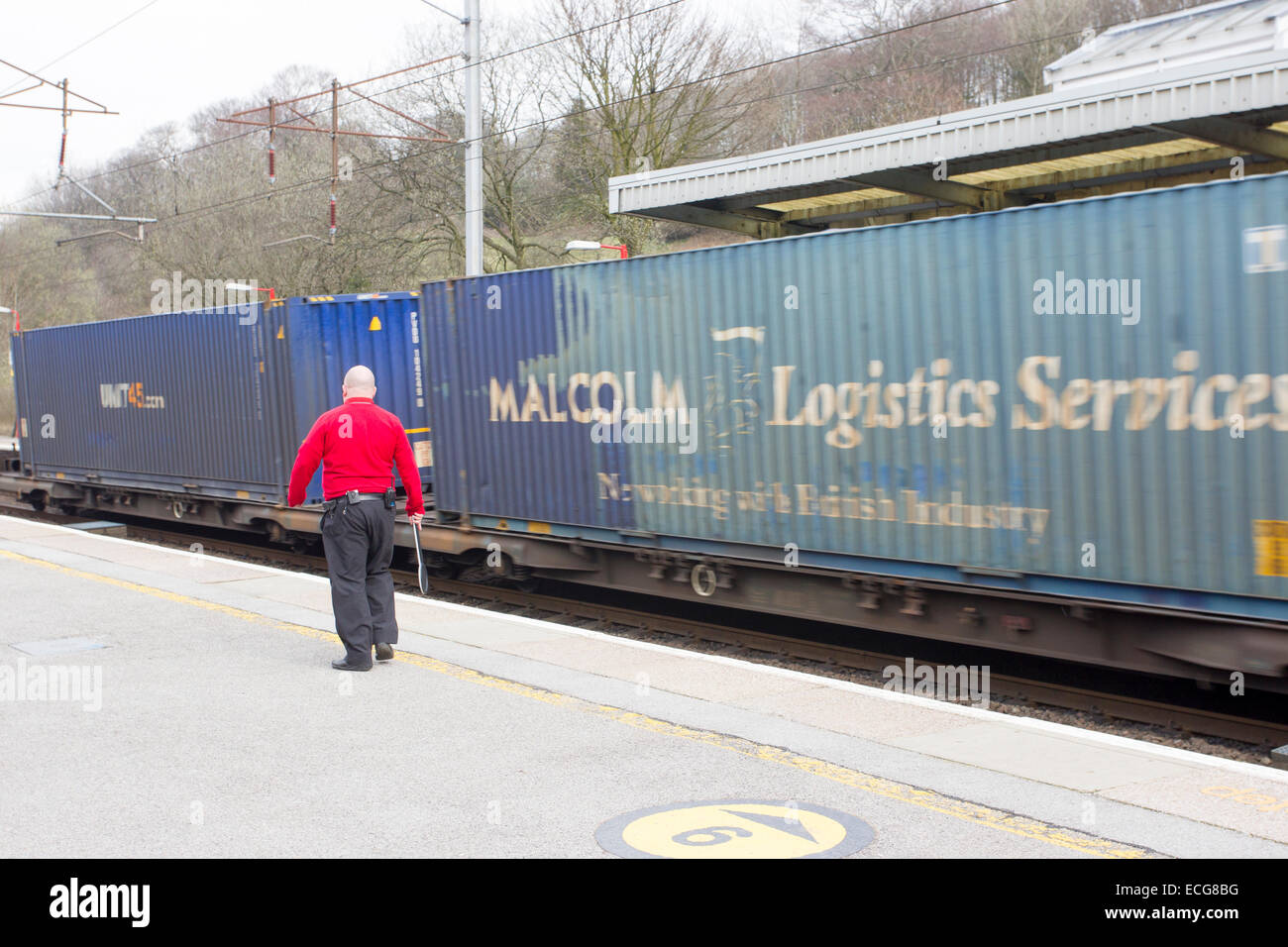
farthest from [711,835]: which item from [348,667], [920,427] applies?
[920,427]

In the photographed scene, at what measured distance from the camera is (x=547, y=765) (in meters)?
5.41

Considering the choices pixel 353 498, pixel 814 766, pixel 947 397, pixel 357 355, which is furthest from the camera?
pixel 357 355

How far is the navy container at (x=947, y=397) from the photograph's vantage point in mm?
6395

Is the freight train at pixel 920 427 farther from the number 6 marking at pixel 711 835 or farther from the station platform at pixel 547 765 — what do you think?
the number 6 marking at pixel 711 835

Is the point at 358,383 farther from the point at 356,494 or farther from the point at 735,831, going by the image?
the point at 735,831

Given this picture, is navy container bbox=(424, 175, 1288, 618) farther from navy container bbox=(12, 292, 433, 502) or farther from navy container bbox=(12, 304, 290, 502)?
navy container bbox=(12, 304, 290, 502)

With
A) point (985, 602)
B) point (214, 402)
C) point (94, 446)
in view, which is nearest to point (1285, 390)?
point (985, 602)

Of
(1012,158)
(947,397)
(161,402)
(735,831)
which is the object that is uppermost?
(1012,158)

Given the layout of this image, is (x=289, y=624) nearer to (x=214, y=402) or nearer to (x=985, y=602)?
(x=985, y=602)

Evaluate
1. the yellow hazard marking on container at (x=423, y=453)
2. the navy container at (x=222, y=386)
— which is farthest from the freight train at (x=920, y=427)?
the navy container at (x=222, y=386)

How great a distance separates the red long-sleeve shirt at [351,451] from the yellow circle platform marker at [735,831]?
10.7 ft

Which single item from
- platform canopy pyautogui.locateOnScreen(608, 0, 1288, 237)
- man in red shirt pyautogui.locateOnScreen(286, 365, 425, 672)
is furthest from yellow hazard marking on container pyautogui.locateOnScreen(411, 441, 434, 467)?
man in red shirt pyautogui.locateOnScreen(286, 365, 425, 672)

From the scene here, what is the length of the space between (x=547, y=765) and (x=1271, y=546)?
3.86m

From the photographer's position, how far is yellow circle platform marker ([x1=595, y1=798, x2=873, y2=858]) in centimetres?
433
